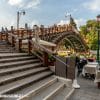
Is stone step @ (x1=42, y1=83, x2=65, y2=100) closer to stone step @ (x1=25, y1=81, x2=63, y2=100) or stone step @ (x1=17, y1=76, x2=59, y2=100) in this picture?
stone step @ (x1=25, y1=81, x2=63, y2=100)

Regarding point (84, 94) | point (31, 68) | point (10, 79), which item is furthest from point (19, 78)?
point (84, 94)

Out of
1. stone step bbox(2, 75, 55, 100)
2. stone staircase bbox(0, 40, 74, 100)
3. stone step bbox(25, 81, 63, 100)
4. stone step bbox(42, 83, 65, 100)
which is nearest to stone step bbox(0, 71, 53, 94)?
stone staircase bbox(0, 40, 74, 100)

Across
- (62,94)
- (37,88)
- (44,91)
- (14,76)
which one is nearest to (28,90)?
(37,88)

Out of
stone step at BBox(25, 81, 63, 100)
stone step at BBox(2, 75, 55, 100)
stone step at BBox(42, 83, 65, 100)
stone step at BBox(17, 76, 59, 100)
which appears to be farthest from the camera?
stone step at BBox(42, 83, 65, 100)

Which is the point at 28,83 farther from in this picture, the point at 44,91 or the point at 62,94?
the point at 62,94

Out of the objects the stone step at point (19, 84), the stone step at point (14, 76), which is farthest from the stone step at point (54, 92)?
the stone step at point (14, 76)

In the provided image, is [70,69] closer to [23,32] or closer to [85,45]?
[23,32]

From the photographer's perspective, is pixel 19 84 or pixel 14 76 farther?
pixel 14 76

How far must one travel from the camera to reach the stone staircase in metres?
7.93

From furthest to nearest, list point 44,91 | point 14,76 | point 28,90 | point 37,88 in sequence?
point 14,76, point 44,91, point 37,88, point 28,90

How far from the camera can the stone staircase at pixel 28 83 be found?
793 centimetres

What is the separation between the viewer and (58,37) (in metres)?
39.3

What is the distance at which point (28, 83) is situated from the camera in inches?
365

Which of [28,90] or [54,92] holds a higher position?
[28,90]
